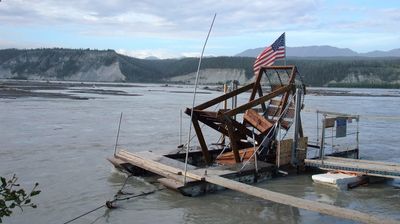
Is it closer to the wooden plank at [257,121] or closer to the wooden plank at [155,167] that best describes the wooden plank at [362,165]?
the wooden plank at [257,121]

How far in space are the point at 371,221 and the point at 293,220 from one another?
2.36 m

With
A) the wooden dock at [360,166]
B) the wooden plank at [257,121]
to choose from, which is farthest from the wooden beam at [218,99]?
the wooden dock at [360,166]

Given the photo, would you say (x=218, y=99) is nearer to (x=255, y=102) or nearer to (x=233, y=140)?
(x=255, y=102)

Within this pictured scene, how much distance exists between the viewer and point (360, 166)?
49.6ft

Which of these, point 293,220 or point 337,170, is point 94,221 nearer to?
point 293,220

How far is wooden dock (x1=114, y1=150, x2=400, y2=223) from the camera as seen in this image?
10.0 meters

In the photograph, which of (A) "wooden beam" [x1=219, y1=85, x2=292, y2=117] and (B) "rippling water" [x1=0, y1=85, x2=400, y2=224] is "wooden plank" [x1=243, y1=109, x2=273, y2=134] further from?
(B) "rippling water" [x1=0, y1=85, x2=400, y2=224]

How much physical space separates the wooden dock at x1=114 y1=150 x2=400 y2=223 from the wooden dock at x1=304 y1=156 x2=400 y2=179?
3.24 metres

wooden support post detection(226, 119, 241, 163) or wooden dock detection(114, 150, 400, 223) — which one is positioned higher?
wooden support post detection(226, 119, 241, 163)

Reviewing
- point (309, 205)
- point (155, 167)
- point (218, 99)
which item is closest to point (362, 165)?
point (218, 99)

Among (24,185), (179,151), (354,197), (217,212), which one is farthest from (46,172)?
(354,197)

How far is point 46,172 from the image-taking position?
53.3 feet

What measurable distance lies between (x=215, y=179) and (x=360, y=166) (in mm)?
4755

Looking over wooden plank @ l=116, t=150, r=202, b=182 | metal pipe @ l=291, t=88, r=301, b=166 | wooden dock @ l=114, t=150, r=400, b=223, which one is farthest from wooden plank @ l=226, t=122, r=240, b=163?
wooden plank @ l=116, t=150, r=202, b=182
